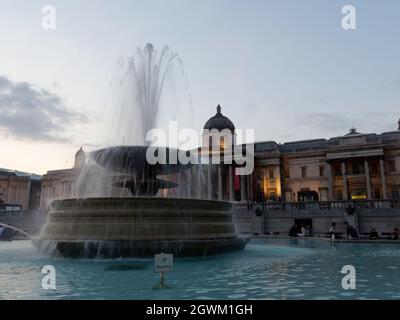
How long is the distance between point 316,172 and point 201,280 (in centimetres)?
5918

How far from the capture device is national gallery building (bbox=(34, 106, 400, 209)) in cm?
5575

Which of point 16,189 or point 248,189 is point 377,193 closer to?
point 248,189

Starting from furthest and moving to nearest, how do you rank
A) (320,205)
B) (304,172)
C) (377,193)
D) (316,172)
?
(304,172), (316,172), (377,193), (320,205)

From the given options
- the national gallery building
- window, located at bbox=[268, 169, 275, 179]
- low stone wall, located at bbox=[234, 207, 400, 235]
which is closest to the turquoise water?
low stone wall, located at bbox=[234, 207, 400, 235]

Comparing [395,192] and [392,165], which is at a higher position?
[392,165]

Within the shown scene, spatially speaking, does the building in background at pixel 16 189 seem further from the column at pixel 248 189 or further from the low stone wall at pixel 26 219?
the column at pixel 248 189

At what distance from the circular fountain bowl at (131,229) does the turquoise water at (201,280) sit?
43 centimetres

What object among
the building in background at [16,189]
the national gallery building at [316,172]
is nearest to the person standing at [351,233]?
the national gallery building at [316,172]

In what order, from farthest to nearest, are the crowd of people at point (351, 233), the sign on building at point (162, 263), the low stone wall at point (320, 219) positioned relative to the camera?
the low stone wall at point (320, 219)
the crowd of people at point (351, 233)
the sign on building at point (162, 263)

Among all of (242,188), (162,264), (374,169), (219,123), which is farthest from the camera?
(219,123)

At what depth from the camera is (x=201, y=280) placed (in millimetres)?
6820

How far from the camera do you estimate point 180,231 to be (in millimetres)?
10672

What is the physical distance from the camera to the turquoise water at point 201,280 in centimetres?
553

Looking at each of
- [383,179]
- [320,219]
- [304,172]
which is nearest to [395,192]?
[383,179]
